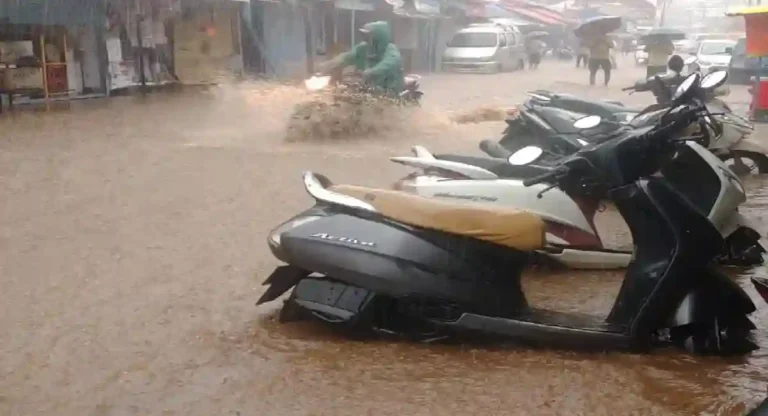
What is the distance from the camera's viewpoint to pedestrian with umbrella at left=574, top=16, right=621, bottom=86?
21578mm

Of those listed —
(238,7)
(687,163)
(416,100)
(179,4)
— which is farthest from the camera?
(238,7)

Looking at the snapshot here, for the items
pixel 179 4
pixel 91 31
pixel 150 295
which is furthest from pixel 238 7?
pixel 150 295

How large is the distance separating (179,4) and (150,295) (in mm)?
13727

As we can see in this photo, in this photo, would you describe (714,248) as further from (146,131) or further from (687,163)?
(146,131)

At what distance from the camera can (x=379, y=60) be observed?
12.4 meters

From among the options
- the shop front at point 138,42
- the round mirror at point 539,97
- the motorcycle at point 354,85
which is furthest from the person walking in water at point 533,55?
the round mirror at point 539,97

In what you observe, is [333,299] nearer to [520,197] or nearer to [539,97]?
[520,197]

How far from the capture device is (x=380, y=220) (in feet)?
12.8

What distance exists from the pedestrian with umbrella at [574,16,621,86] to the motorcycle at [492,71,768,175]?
43.9ft

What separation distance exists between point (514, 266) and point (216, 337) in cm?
144

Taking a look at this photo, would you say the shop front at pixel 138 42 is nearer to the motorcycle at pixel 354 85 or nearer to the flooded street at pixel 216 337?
the motorcycle at pixel 354 85

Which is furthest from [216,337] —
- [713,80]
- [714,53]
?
[714,53]

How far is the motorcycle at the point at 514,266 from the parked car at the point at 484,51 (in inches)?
984

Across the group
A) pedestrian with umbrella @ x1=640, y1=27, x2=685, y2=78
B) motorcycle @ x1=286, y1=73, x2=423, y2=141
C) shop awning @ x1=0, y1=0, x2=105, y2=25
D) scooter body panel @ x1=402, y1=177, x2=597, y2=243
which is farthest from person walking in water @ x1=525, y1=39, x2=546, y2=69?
scooter body panel @ x1=402, y1=177, x2=597, y2=243
